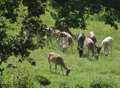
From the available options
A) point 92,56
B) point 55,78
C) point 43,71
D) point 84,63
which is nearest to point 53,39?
point 92,56

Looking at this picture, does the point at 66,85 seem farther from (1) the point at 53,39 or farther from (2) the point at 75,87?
(1) the point at 53,39

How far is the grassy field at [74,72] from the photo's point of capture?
19.8 m

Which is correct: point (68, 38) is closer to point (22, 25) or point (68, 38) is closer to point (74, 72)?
point (74, 72)

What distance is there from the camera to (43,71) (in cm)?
2542

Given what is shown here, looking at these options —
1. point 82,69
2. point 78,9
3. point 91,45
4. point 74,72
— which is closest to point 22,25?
point 78,9

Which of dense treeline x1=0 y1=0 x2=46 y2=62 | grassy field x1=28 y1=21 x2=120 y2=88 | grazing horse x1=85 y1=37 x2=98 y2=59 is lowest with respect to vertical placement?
grazing horse x1=85 y1=37 x2=98 y2=59

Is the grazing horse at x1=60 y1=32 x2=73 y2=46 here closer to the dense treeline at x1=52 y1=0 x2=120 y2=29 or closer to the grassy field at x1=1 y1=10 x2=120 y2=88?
the grassy field at x1=1 y1=10 x2=120 y2=88

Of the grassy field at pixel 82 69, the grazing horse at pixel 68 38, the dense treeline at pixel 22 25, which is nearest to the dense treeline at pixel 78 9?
the dense treeline at pixel 22 25

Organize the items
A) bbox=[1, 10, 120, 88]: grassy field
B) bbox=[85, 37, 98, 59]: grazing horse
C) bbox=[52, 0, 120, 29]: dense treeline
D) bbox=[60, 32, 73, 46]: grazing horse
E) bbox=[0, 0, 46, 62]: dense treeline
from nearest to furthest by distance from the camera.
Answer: bbox=[0, 0, 46, 62]: dense treeline, bbox=[52, 0, 120, 29]: dense treeline, bbox=[1, 10, 120, 88]: grassy field, bbox=[85, 37, 98, 59]: grazing horse, bbox=[60, 32, 73, 46]: grazing horse

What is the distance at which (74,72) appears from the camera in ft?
84.7

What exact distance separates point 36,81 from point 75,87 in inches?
68.2

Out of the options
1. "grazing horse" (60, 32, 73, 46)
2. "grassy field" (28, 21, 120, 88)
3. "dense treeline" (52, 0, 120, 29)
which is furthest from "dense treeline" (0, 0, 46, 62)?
"grazing horse" (60, 32, 73, 46)

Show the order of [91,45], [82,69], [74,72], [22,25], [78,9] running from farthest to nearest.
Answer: [91,45] < [82,69] < [74,72] < [78,9] < [22,25]

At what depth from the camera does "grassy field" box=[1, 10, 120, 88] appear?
65.1ft
